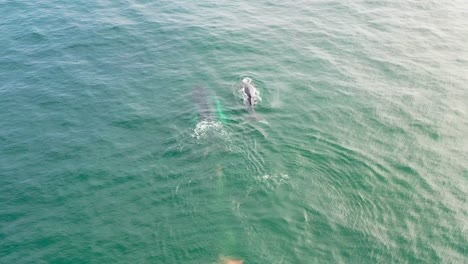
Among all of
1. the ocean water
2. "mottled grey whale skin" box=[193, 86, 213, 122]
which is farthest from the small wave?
"mottled grey whale skin" box=[193, 86, 213, 122]

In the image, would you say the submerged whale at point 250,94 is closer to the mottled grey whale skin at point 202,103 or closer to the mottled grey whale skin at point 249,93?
the mottled grey whale skin at point 249,93

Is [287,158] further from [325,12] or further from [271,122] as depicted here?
[325,12]

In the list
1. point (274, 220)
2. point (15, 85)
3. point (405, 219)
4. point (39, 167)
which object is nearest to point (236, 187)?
point (274, 220)

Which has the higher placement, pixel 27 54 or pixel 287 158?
pixel 27 54

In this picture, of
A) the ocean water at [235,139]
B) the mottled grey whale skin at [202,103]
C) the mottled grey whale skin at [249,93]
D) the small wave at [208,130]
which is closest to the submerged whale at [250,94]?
the mottled grey whale skin at [249,93]

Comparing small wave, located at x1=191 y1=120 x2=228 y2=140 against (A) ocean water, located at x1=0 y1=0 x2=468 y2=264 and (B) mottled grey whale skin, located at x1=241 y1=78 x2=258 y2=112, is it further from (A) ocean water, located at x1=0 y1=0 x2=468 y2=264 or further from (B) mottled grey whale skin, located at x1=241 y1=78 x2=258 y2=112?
(B) mottled grey whale skin, located at x1=241 y1=78 x2=258 y2=112

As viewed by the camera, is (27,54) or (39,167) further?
(27,54)
